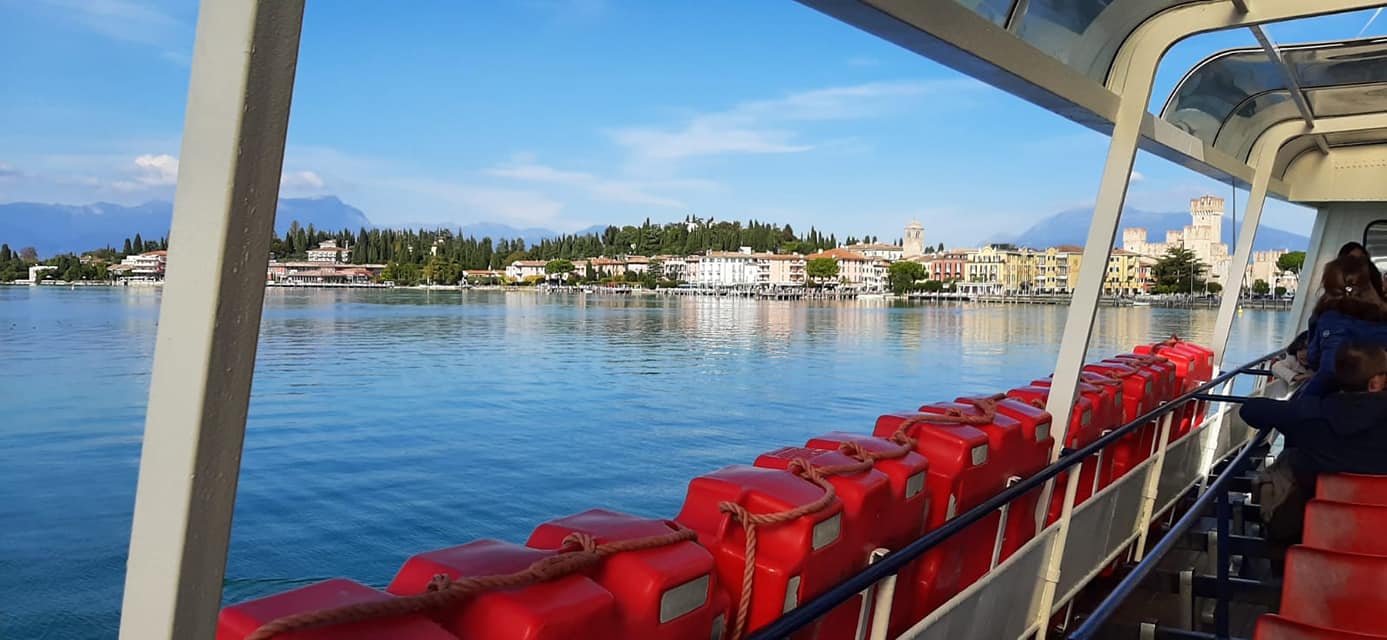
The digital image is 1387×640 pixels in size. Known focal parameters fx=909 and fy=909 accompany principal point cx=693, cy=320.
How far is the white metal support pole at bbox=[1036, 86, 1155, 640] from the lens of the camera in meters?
3.35

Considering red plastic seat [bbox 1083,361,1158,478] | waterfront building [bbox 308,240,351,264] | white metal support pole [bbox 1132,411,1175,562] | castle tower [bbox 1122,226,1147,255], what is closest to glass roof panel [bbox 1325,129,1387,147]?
red plastic seat [bbox 1083,361,1158,478]

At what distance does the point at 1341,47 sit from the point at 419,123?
112 metres

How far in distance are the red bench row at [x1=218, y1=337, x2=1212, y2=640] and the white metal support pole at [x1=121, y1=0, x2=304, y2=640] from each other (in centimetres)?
22

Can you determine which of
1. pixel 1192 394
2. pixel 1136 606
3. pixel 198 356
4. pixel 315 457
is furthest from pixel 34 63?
pixel 315 457

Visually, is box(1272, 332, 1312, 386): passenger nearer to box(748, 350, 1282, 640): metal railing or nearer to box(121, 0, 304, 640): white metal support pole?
box(748, 350, 1282, 640): metal railing

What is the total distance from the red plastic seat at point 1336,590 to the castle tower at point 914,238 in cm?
13694

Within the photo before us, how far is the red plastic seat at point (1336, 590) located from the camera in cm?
198

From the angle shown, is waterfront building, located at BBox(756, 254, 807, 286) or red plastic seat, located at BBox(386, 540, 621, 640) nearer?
red plastic seat, located at BBox(386, 540, 621, 640)

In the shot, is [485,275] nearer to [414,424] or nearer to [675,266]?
[675,266]

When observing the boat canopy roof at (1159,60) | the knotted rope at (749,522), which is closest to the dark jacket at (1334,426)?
the boat canopy roof at (1159,60)

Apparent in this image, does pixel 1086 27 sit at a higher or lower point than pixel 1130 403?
higher

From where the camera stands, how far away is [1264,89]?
532 centimetres

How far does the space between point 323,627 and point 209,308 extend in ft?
1.45

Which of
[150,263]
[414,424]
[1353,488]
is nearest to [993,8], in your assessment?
[1353,488]
